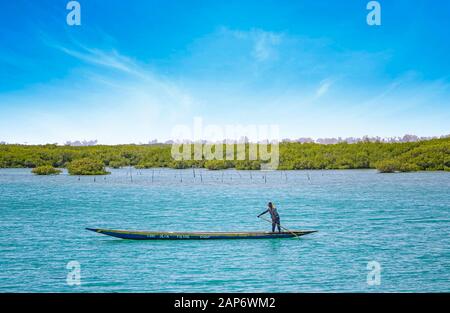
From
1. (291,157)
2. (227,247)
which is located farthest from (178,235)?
(291,157)

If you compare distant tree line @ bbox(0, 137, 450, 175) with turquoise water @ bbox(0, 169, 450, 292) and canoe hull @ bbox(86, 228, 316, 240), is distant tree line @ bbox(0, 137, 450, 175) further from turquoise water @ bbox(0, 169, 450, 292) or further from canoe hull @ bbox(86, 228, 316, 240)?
canoe hull @ bbox(86, 228, 316, 240)

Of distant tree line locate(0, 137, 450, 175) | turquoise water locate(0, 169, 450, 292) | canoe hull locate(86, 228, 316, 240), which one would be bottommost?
turquoise water locate(0, 169, 450, 292)

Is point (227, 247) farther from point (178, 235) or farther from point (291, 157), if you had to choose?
point (291, 157)

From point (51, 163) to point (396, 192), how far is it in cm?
4690

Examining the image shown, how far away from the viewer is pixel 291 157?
7694cm

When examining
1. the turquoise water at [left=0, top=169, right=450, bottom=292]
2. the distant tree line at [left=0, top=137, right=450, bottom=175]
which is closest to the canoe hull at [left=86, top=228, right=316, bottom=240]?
the turquoise water at [left=0, top=169, right=450, bottom=292]

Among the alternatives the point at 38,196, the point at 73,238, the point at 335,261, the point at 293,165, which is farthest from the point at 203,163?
the point at 335,261

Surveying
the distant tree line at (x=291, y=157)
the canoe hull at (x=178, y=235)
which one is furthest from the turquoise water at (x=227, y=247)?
the distant tree line at (x=291, y=157)

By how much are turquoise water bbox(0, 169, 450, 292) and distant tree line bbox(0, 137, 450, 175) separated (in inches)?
1301

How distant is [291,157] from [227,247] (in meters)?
60.6

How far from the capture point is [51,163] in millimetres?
72500

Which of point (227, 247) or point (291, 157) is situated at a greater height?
point (291, 157)

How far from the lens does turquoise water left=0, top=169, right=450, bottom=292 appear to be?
13461 millimetres

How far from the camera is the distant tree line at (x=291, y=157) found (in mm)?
68750
